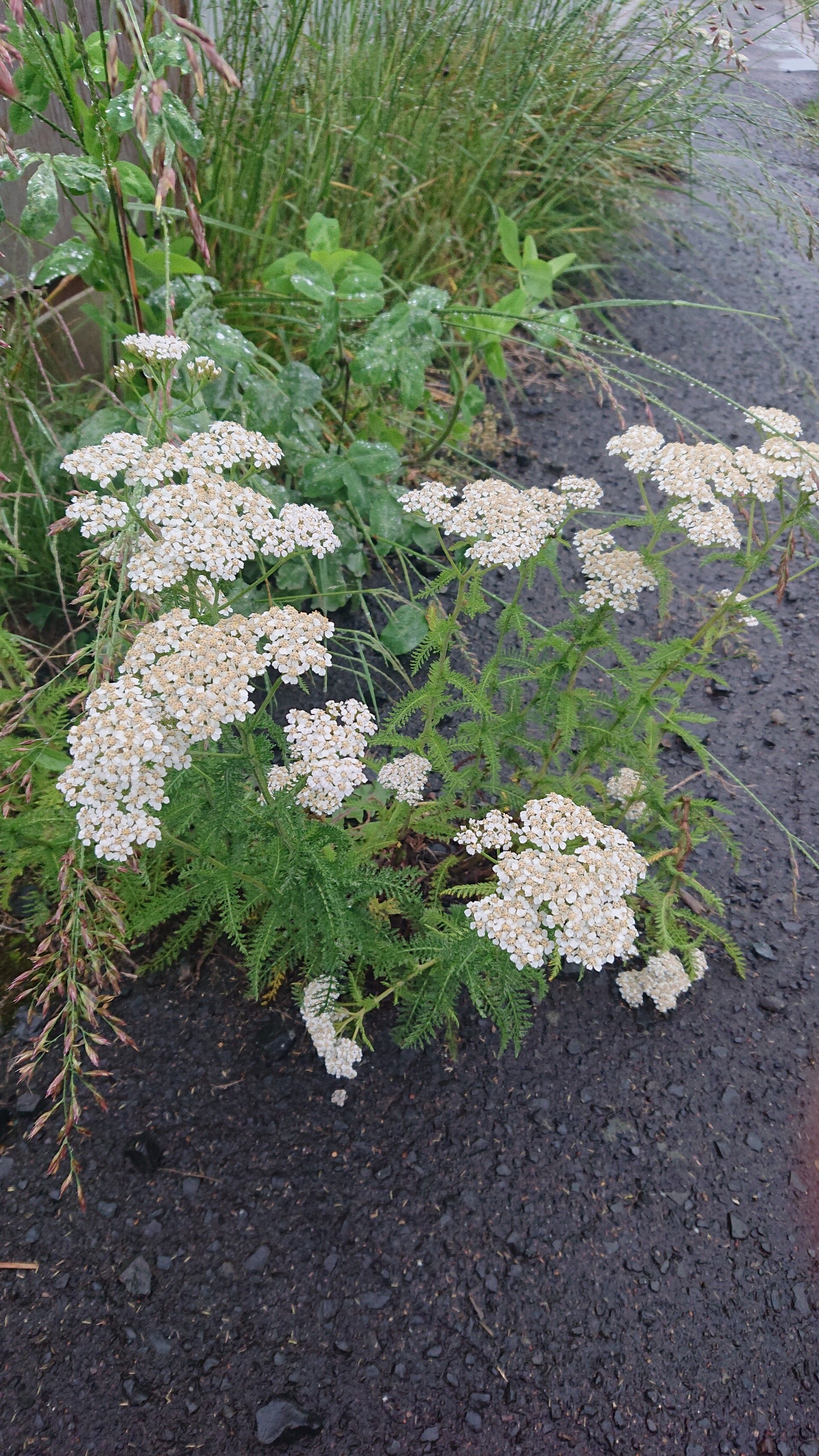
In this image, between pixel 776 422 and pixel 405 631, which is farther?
pixel 405 631

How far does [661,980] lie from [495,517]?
983 mm

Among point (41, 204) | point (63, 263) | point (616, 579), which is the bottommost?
point (616, 579)

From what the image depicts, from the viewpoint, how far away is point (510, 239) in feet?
8.73

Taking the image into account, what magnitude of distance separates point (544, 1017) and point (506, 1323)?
55cm

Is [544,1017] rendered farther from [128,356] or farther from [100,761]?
[128,356]

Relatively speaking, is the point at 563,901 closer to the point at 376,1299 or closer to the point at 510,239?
the point at 376,1299

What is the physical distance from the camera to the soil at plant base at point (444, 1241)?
1.35 metres

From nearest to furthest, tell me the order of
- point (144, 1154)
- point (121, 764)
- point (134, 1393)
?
point (121, 764), point (134, 1393), point (144, 1154)

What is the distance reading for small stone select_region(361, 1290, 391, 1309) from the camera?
4.72ft

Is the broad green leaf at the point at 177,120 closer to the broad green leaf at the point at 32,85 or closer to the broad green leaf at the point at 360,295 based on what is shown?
the broad green leaf at the point at 32,85

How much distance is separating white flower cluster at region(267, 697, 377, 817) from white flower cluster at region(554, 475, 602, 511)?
65 cm

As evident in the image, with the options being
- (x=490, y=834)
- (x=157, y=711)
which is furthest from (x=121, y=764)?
(x=490, y=834)

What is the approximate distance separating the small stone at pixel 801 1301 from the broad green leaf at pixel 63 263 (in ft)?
7.62

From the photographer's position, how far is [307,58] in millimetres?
2830
